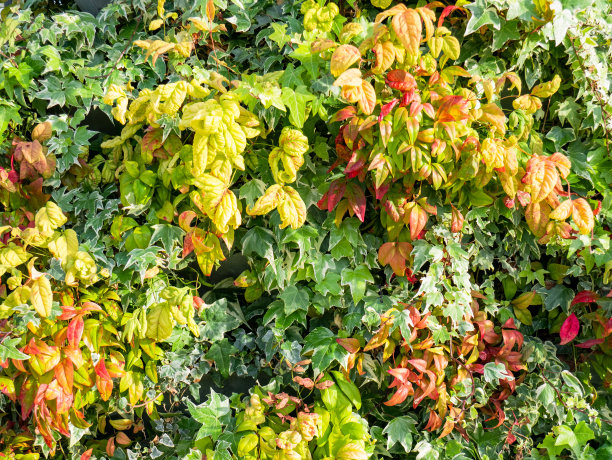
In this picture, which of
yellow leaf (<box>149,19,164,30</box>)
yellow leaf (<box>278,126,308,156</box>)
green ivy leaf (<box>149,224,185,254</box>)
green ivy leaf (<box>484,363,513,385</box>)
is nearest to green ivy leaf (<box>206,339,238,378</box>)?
green ivy leaf (<box>149,224,185,254</box>)

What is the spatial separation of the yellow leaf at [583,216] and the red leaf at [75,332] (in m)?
1.63

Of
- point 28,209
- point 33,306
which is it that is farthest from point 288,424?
point 28,209

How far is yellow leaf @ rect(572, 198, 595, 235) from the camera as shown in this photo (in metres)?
1.79

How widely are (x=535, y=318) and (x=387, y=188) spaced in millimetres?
806

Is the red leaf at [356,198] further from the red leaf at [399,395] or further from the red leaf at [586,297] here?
the red leaf at [586,297]

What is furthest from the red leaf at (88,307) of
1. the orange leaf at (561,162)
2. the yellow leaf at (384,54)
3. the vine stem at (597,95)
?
the vine stem at (597,95)

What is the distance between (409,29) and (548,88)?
604mm

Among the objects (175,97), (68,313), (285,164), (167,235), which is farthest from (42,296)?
(285,164)

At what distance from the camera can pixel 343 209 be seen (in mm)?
1919

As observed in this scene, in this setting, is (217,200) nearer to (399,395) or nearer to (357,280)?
(357,280)

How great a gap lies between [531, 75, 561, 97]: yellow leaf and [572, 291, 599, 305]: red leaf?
699 mm

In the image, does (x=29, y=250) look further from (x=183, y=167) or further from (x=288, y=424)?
(x=288, y=424)

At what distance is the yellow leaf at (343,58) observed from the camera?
1615mm

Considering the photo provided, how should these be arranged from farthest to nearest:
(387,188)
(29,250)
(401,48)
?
(29,250) < (387,188) < (401,48)
